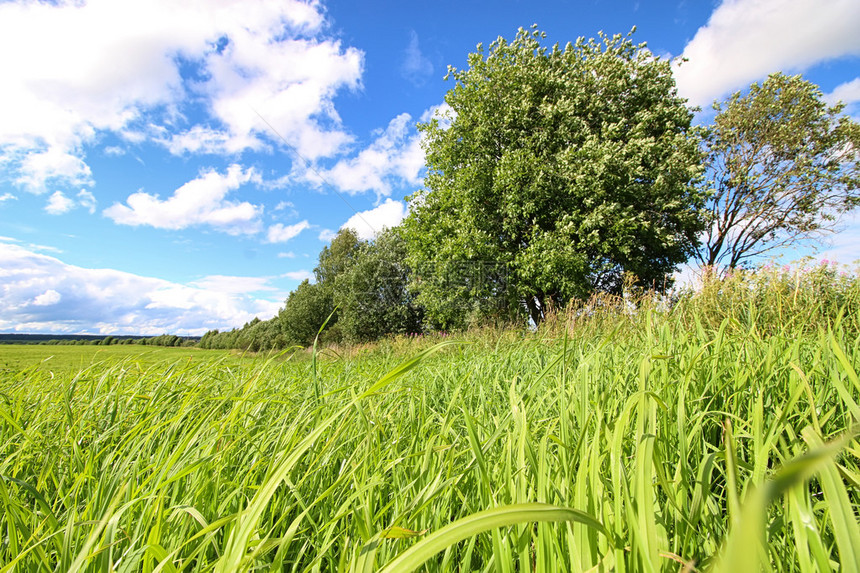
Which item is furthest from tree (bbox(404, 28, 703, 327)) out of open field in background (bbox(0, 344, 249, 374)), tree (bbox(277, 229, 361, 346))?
tree (bbox(277, 229, 361, 346))

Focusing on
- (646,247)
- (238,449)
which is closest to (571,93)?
(646,247)

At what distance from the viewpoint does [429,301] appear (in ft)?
49.0

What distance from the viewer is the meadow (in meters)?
0.79

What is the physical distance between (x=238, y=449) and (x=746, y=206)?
2051 cm

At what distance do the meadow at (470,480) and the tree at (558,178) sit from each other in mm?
10374

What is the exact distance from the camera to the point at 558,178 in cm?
1256

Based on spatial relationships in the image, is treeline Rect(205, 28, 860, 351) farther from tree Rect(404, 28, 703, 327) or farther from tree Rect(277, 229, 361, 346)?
tree Rect(277, 229, 361, 346)

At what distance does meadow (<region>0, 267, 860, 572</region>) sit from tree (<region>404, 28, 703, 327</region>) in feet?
34.0

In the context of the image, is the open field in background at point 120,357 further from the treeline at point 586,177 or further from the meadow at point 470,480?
the treeline at point 586,177

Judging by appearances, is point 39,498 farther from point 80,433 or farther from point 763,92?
point 763,92

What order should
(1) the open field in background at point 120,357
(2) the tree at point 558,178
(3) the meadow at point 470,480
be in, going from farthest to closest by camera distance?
(2) the tree at point 558,178, (1) the open field in background at point 120,357, (3) the meadow at point 470,480

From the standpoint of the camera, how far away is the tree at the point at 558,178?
40.3ft

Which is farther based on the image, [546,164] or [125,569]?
[546,164]

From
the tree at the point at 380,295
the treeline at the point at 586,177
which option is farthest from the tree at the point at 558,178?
the tree at the point at 380,295
